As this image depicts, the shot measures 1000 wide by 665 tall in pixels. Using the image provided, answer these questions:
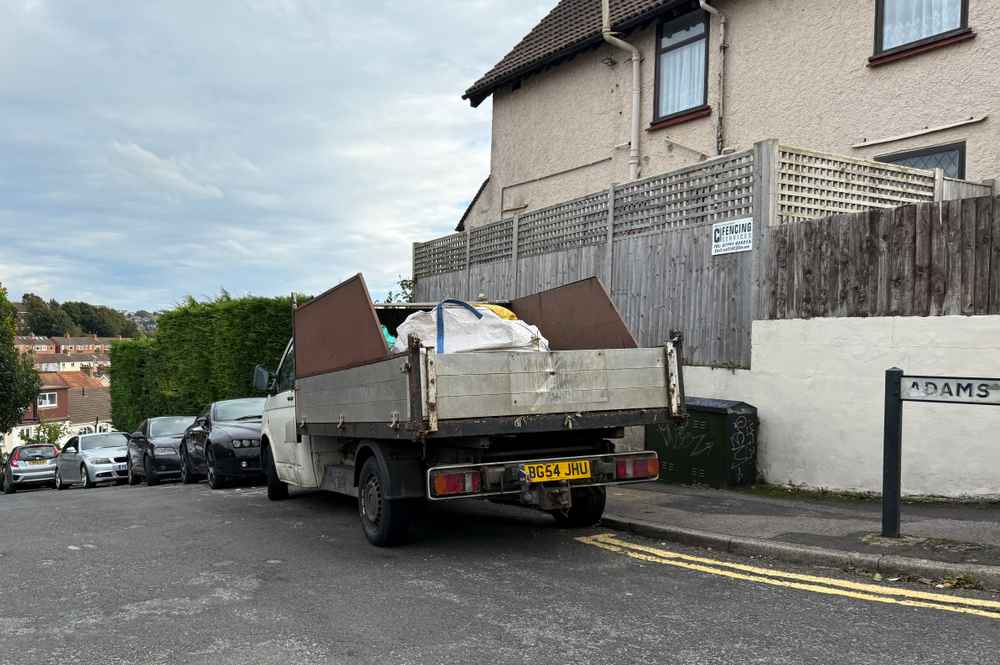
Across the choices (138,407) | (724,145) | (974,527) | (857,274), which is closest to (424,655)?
(974,527)

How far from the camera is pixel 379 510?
7395 mm

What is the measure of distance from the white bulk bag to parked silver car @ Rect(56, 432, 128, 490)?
16.0 meters

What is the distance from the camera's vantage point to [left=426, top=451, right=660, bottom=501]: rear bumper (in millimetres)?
6520

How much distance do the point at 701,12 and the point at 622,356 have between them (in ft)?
32.6

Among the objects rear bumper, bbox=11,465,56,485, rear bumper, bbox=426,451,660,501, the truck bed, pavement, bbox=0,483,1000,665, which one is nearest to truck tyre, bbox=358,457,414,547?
pavement, bbox=0,483,1000,665

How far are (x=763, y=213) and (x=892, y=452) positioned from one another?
3.93m

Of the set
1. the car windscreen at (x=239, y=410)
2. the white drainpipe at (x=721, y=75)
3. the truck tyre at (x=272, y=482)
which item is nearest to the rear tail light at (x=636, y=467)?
the truck tyre at (x=272, y=482)

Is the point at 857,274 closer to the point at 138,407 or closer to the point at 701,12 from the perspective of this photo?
the point at 701,12

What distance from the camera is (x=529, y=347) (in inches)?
296

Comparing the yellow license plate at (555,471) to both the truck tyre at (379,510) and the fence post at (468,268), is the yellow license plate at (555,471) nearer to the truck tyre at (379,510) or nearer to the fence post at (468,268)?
the truck tyre at (379,510)

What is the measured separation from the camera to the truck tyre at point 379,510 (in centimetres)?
710

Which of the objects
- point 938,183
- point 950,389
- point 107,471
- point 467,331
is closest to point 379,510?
point 467,331

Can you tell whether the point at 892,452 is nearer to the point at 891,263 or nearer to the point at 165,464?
the point at 891,263

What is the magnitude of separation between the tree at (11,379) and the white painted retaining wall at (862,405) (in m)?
36.4
